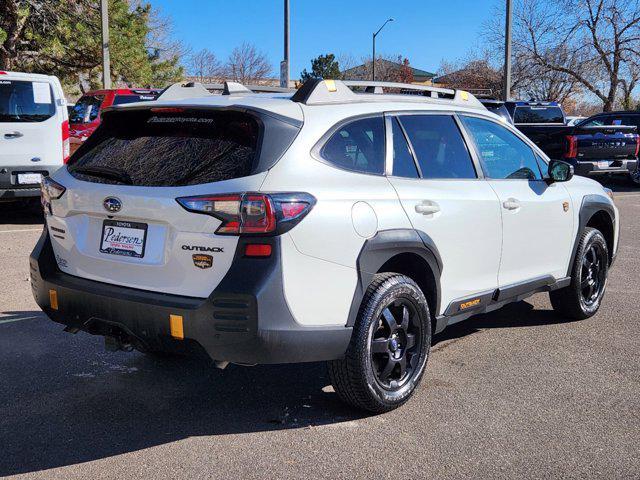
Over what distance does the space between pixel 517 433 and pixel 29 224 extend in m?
8.83

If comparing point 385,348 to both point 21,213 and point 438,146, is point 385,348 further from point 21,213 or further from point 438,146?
point 21,213

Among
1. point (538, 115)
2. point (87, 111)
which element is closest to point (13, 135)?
point (87, 111)

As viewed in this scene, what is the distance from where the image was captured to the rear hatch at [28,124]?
964 centimetres

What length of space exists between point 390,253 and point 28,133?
7639mm

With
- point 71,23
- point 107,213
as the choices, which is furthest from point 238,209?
Answer: point 71,23

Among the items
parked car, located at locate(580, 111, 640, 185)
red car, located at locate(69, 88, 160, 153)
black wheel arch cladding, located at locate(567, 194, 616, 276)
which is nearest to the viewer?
black wheel arch cladding, located at locate(567, 194, 616, 276)

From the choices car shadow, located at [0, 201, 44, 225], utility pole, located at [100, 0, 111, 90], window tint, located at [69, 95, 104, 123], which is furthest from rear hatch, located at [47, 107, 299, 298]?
utility pole, located at [100, 0, 111, 90]

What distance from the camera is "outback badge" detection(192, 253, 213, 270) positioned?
10.7 ft

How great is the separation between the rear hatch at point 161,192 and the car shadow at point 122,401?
0.79 m

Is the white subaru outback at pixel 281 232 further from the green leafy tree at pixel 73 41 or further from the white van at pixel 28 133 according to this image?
the green leafy tree at pixel 73 41

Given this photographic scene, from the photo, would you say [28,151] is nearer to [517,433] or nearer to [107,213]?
[107,213]

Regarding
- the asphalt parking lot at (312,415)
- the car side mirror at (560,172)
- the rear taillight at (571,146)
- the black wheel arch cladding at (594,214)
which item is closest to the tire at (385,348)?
the asphalt parking lot at (312,415)

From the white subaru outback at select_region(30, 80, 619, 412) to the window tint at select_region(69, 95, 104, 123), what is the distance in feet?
33.5

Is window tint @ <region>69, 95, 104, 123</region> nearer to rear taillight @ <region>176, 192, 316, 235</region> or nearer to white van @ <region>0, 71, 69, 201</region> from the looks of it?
white van @ <region>0, 71, 69, 201</region>
